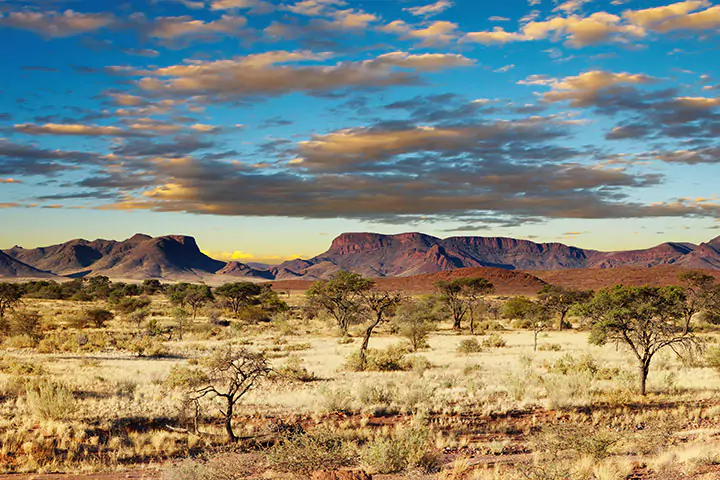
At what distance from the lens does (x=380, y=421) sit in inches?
583

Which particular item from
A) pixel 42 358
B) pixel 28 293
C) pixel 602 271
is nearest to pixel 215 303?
pixel 28 293

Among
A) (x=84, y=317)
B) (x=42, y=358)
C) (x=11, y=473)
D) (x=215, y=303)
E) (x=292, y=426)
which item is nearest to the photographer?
(x=11, y=473)

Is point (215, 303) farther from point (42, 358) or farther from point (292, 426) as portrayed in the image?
point (292, 426)

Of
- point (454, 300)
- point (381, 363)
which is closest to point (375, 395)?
point (381, 363)

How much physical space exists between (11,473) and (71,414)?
12.9 ft

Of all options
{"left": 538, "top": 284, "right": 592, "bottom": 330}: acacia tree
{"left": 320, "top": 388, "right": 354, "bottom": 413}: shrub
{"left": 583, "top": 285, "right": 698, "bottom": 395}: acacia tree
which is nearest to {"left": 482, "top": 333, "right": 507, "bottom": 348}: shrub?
{"left": 583, "top": 285, "right": 698, "bottom": 395}: acacia tree

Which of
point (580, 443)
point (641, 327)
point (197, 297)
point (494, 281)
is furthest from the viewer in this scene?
point (494, 281)

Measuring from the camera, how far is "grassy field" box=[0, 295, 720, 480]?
10336 millimetres

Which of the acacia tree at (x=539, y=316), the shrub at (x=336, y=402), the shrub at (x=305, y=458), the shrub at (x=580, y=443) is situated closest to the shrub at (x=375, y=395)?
the shrub at (x=336, y=402)

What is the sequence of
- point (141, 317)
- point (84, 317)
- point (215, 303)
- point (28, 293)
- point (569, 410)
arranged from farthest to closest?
1. point (28, 293)
2. point (215, 303)
3. point (141, 317)
4. point (84, 317)
5. point (569, 410)

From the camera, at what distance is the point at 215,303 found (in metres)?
72.8

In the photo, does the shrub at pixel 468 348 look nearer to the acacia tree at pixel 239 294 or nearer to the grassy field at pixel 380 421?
the grassy field at pixel 380 421

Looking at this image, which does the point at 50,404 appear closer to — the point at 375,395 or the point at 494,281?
the point at 375,395

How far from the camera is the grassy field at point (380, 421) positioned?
10336mm
